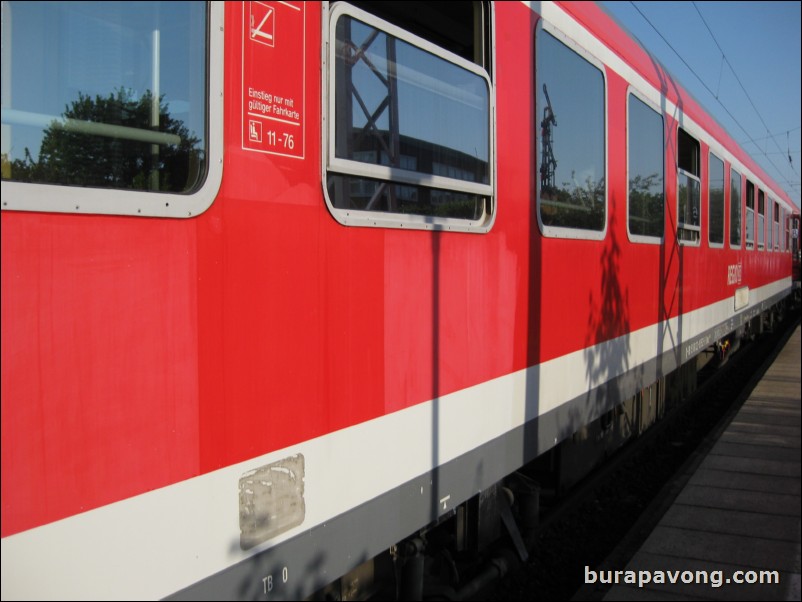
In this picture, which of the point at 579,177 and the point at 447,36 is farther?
Answer: the point at 579,177

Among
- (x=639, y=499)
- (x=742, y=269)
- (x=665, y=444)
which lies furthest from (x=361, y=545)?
(x=742, y=269)

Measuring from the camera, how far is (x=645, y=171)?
5.36m

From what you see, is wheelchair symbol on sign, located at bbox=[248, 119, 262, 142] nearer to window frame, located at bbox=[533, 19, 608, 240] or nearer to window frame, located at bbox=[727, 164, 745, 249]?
window frame, located at bbox=[533, 19, 608, 240]

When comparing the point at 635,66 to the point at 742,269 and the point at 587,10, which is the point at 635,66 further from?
the point at 742,269

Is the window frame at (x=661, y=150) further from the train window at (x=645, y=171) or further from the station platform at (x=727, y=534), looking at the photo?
the station platform at (x=727, y=534)

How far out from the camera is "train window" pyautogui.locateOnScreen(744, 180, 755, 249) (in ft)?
35.2

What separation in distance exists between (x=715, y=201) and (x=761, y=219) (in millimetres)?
5336

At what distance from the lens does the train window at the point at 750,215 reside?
35.2 feet

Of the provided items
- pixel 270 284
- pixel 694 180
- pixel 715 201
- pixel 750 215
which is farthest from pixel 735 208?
pixel 270 284

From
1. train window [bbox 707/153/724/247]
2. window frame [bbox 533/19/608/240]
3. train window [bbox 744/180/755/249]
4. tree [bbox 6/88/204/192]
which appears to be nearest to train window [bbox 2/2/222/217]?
tree [bbox 6/88/204/192]

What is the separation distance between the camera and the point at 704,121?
25.0 ft

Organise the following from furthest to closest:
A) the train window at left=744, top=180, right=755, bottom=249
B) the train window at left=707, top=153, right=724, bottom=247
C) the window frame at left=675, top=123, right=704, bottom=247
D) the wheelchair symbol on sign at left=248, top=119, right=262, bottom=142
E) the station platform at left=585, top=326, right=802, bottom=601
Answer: the train window at left=744, top=180, right=755, bottom=249 → the train window at left=707, top=153, right=724, bottom=247 → the window frame at left=675, top=123, right=704, bottom=247 → the station platform at left=585, top=326, right=802, bottom=601 → the wheelchair symbol on sign at left=248, top=119, right=262, bottom=142

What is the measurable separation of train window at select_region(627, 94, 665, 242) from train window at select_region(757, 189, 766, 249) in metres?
7.28

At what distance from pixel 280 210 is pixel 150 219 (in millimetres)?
437
